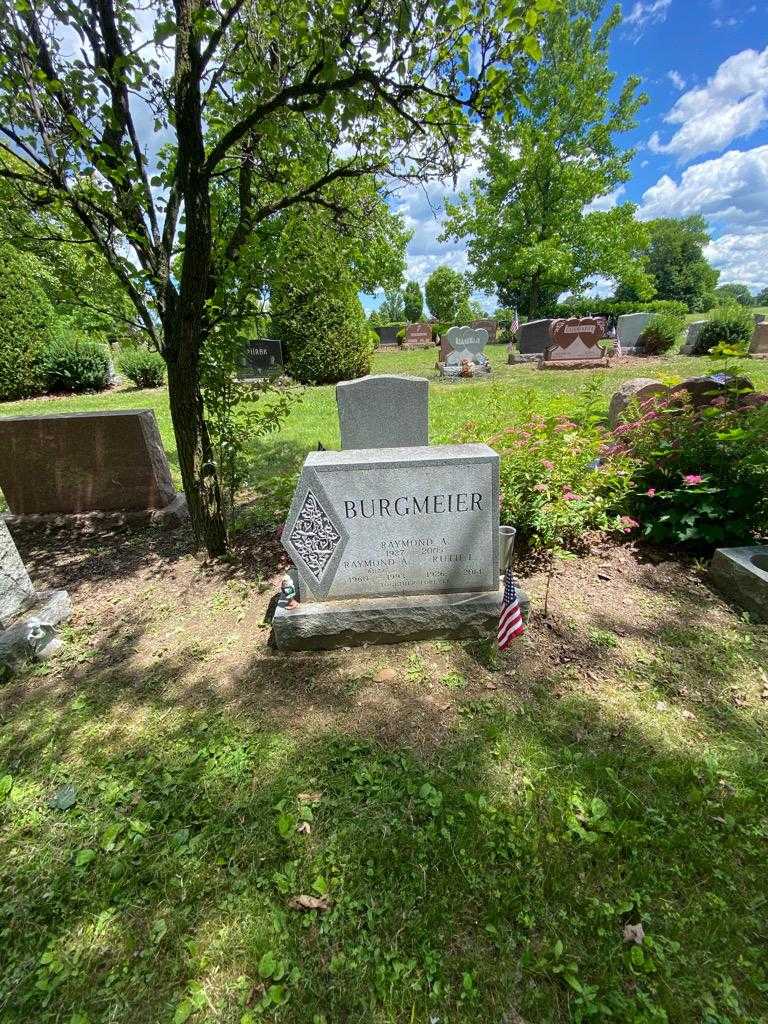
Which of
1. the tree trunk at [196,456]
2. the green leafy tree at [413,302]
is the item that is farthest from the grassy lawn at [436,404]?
the green leafy tree at [413,302]

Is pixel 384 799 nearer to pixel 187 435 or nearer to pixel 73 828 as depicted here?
pixel 73 828

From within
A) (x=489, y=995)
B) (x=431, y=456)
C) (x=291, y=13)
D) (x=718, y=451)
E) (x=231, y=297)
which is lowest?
(x=489, y=995)

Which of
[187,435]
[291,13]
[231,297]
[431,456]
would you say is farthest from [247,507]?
[291,13]

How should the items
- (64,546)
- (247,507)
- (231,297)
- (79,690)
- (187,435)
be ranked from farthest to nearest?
(247,507), (64,546), (187,435), (231,297), (79,690)

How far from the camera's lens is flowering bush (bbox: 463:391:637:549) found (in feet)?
12.5

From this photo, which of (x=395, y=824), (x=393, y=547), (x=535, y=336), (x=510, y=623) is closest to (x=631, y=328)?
(x=535, y=336)

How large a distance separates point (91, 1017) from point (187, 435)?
3.26 metres

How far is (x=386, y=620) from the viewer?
2916 millimetres

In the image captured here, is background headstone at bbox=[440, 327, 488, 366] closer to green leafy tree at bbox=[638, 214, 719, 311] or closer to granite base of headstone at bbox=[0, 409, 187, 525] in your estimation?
granite base of headstone at bbox=[0, 409, 187, 525]

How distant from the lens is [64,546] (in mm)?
4695

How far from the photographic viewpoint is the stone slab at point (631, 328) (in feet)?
58.4

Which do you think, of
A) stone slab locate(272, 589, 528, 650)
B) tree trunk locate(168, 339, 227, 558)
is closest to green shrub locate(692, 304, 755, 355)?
stone slab locate(272, 589, 528, 650)

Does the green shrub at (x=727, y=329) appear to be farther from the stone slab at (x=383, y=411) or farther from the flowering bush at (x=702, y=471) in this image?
the stone slab at (x=383, y=411)

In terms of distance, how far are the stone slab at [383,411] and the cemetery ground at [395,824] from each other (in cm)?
231
